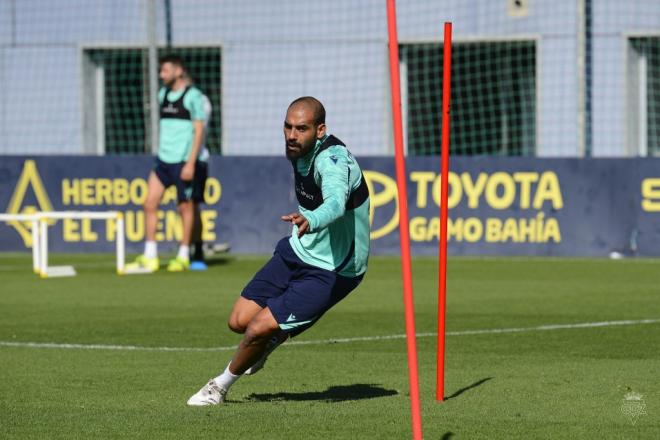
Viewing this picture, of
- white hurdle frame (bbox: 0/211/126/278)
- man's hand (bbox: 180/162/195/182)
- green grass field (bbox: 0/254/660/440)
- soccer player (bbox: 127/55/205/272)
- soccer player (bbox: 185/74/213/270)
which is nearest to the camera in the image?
green grass field (bbox: 0/254/660/440)

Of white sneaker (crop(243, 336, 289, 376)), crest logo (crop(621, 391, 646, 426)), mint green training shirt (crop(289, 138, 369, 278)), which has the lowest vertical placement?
crest logo (crop(621, 391, 646, 426))

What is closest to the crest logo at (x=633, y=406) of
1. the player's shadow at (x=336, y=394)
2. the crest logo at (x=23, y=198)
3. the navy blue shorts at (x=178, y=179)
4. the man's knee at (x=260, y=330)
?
the player's shadow at (x=336, y=394)

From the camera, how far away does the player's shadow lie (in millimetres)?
7844

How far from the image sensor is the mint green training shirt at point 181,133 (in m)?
17.0

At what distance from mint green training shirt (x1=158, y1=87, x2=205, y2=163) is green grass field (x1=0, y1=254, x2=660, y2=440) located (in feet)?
5.32

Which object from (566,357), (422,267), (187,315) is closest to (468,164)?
(422,267)

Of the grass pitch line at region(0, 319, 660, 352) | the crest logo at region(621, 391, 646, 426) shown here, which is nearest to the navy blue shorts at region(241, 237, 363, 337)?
the crest logo at region(621, 391, 646, 426)

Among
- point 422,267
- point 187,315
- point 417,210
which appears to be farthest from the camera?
point 417,210

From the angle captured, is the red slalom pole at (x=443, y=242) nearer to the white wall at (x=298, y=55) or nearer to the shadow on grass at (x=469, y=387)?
the shadow on grass at (x=469, y=387)

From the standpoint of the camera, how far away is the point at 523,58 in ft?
81.9

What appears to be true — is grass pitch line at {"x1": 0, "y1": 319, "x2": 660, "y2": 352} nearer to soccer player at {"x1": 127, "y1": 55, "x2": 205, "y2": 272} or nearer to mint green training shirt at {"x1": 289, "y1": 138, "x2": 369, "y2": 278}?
mint green training shirt at {"x1": 289, "y1": 138, "x2": 369, "y2": 278}

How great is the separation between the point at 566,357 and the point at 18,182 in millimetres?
12973

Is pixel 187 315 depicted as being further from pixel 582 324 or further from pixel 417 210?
pixel 417 210

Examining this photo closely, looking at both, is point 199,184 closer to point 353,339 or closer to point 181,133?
point 181,133
